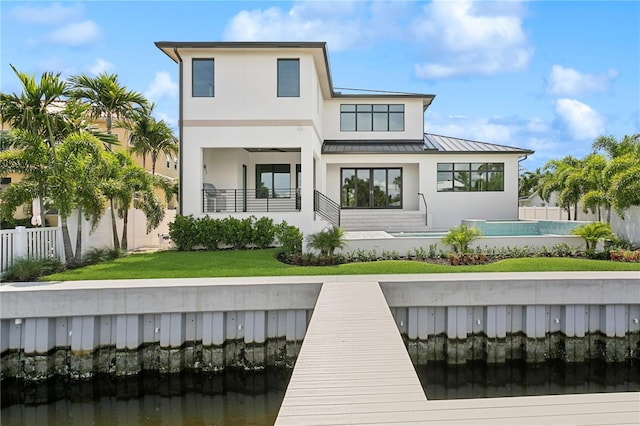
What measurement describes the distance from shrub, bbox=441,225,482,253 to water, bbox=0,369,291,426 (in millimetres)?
7449

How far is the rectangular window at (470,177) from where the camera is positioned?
23641 millimetres

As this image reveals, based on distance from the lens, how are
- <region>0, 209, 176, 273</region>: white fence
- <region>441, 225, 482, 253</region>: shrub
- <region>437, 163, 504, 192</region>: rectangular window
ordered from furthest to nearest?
<region>437, 163, 504, 192</region>: rectangular window → <region>441, 225, 482, 253</region>: shrub → <region>0, 209, 176, 273</region>: white fence

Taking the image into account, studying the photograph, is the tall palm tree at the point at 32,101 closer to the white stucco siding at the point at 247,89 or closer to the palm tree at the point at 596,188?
the white stucco siding at the point at 247,89

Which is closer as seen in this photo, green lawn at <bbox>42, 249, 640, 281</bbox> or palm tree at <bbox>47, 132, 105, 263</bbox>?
green lawn at <bbox>42, 249, 640, 281</bbox>

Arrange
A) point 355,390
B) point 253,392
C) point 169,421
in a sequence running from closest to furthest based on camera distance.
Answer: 1. point 355,390
2. point 169,421
3. point 253,392

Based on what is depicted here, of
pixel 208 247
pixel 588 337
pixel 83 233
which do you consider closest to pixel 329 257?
pixel 208 247

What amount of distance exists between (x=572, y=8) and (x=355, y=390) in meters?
15.0

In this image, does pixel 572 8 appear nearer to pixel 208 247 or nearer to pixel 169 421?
pixel 208 247

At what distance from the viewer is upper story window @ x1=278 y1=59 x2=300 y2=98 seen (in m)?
17.0

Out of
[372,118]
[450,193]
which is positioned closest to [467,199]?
[450,193]

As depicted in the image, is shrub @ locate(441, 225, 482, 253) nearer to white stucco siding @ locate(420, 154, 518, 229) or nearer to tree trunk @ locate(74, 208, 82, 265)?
white stucco siding @ locate(420, 154, 518, 229)

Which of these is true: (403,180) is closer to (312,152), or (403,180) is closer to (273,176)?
(273,176)

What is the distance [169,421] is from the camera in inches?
275

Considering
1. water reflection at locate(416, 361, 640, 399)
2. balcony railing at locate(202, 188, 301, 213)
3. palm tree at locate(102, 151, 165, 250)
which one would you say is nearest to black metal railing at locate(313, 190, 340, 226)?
balcony railing at locate(202, 188, 301, 213)
